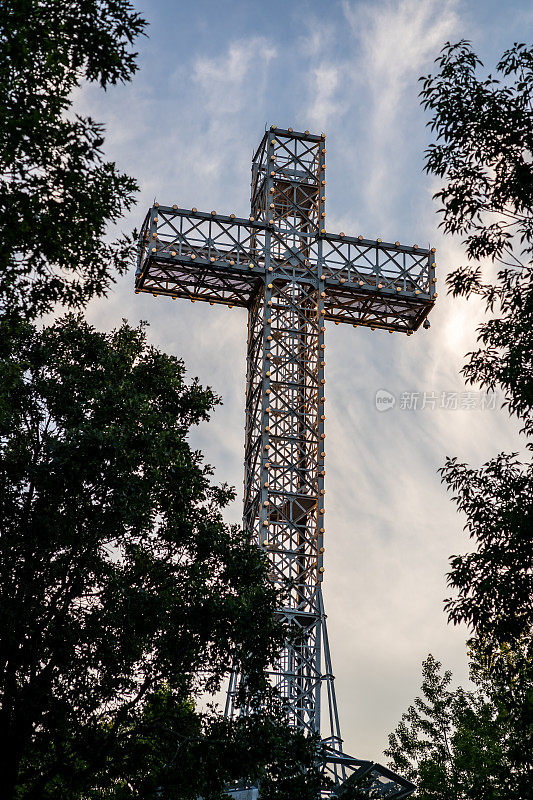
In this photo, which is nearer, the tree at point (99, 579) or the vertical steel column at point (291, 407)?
the tree at point (99, 579)

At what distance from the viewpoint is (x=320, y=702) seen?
22641 millimetres

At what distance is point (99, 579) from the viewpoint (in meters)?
13.4

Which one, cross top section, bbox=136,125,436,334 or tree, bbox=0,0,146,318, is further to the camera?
cross top section, bbox=136,125,436,334

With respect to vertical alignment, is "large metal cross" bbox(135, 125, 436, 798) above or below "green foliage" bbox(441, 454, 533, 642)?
above

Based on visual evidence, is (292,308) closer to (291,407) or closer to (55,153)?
(291,407)

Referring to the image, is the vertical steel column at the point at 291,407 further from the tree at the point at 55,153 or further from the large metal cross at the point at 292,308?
the tree at the point at 55,153

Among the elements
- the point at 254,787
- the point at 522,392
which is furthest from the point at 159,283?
the point at 522,392

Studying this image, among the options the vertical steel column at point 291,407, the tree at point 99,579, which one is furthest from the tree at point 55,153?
the vertical steel column at point 291,407

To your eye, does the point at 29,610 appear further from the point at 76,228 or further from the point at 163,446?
the point at 76,228

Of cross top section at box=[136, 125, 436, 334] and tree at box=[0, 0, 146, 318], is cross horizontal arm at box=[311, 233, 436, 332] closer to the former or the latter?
cross top section at box=[136, 125, 436, 334]

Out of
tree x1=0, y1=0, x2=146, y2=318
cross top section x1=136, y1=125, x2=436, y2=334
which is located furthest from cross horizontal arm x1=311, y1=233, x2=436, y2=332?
tree x1=0, y1=0, x2=146, y2=318

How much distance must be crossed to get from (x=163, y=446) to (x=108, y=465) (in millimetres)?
1211

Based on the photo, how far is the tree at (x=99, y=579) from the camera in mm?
12492

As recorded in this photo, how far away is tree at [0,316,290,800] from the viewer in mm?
12492
